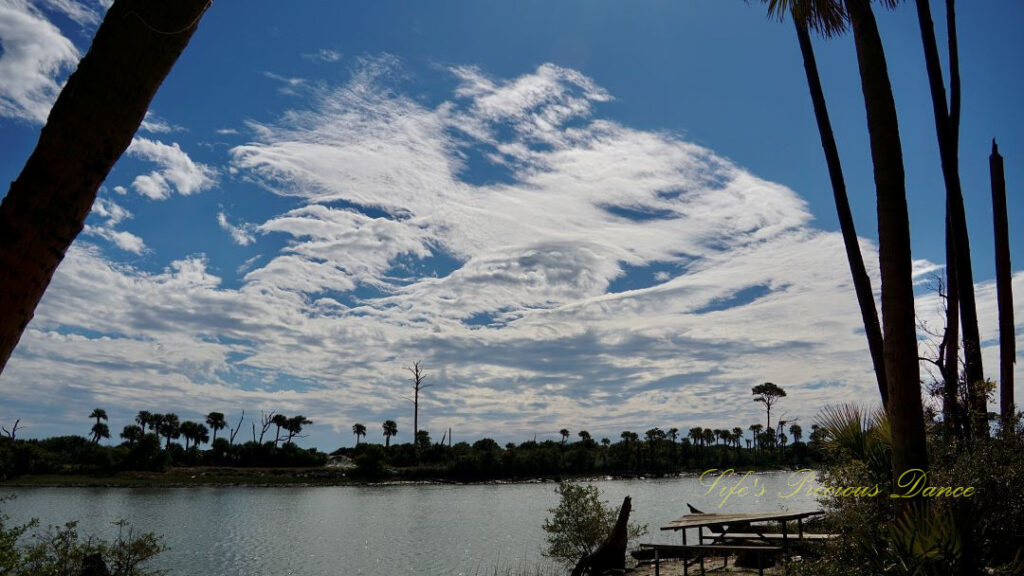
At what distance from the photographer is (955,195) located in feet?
42.4

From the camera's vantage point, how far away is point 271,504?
55.0 meters

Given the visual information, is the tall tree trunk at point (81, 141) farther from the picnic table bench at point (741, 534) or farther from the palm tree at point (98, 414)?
the palm tree at point (98, 414)

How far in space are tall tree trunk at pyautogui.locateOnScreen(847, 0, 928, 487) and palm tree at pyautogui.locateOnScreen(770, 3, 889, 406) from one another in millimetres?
1510

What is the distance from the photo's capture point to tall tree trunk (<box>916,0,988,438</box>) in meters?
12.0

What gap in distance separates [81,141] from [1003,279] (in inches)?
654

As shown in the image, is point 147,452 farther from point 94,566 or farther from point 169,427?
point 94,566

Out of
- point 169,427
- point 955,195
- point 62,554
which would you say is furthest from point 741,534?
point 169,427

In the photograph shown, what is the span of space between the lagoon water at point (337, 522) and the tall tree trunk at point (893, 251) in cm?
996

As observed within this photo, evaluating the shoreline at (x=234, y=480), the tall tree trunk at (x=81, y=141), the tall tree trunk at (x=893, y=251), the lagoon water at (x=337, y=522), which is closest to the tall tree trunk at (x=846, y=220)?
the tall tree trunk at (x=893, y=251)

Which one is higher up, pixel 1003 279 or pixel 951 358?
pixel 1003 279

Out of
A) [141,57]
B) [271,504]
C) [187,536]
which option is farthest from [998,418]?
[271,504]

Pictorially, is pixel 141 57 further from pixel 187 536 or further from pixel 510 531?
pixel 187 536

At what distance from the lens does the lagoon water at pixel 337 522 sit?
2727 centimetres

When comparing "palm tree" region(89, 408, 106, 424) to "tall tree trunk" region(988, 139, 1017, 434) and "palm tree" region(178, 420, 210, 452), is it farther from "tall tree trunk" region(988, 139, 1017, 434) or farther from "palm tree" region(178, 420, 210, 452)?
"tall tree trunk" region(988, 139, 1017, 434)
